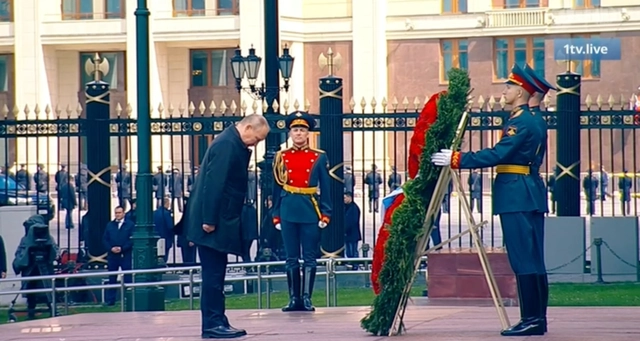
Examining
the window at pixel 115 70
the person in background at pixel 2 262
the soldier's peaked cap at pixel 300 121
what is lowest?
the person in background at pixel 2 262

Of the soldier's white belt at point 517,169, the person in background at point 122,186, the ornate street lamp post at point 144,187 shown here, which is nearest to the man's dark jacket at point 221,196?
the soldier's white belt at point 517,169

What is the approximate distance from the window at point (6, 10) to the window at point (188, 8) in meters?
6.83

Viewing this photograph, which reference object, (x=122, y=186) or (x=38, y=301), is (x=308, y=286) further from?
(x=122, y=186)

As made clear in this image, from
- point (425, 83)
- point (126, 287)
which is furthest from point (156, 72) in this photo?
point (126, 287)

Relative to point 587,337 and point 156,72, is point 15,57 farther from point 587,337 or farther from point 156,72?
point 587,337

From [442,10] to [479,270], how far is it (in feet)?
129

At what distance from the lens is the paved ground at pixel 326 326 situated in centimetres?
1066

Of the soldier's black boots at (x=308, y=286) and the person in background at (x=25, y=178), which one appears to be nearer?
the soldier's black boots at (x=308, y=286)

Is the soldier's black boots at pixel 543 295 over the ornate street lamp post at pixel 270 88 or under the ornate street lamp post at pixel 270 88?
under

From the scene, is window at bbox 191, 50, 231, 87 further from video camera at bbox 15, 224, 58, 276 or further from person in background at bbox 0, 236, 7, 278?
person in background at bbox 0, 236, 7, 278

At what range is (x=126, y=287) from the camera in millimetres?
14906

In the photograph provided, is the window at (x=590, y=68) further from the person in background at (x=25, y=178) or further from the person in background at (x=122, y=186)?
the person in background at (x=122, y=186)

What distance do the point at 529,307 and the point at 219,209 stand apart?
252cm

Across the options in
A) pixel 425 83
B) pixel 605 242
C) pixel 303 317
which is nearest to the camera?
pixel 303 317
